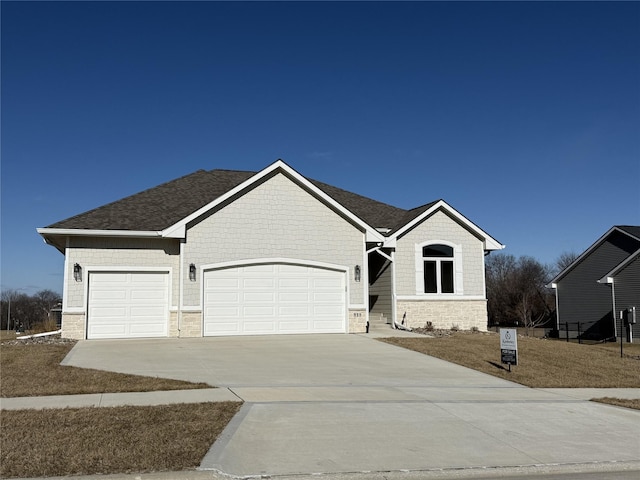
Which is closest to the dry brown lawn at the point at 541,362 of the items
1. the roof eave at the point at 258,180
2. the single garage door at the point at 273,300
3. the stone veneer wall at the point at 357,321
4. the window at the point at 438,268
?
the stone veneer wall at the point at 357,321

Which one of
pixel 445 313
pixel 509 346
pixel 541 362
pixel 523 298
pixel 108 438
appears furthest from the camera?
pixel 523 298

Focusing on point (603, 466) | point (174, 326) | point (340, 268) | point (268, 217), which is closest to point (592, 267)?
point (340, 268)

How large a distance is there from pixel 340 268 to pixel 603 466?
14.7m

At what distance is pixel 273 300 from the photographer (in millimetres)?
20562

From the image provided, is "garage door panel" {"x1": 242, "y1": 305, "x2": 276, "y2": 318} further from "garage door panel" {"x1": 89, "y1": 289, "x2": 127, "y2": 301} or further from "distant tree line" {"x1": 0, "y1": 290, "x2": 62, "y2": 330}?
"distant tree line" {"x1": 0, "y1": 290, "x2": 62, "y2": 330}

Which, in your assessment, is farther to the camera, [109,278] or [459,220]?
[459,220]

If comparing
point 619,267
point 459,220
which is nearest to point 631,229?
point 619,267

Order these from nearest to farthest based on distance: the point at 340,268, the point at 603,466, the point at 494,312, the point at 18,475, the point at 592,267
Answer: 1. the point at 18,475
2. the point at 603,466
3. the point at 340,268
4. the point at 592,267
5. the point at 494,312

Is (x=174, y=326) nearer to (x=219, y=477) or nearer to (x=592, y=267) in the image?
(x=219, y=477)

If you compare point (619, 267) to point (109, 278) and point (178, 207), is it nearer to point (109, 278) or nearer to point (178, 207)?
point (178, 207)

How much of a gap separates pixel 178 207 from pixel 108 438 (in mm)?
15594

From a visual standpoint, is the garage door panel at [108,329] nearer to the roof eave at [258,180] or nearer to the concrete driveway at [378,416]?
the roof eave at [258,180]

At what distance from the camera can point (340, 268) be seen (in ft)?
70.2

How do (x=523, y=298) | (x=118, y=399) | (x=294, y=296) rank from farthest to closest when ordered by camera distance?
(x=523, y=298), (x=294, y=296), (x=118, y=399)
